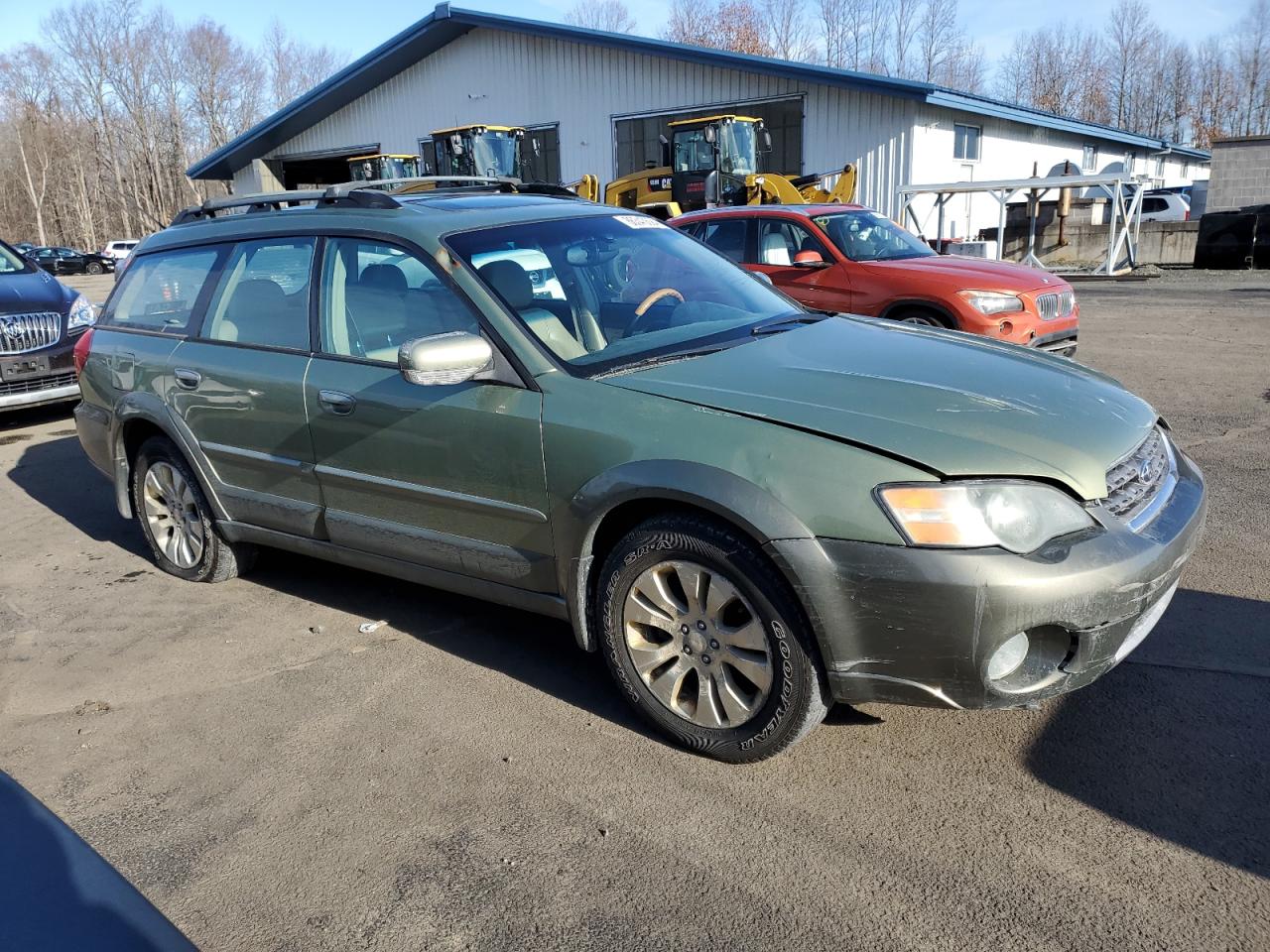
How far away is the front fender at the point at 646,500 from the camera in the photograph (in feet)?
9.03

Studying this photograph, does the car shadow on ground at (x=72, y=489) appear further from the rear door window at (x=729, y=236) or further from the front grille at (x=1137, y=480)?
the rear door window at (x=729, y=236)

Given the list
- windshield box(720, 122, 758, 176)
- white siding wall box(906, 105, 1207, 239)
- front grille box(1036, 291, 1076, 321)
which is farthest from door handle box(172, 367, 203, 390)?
white siding wall box(906, 105, 1207, 239)

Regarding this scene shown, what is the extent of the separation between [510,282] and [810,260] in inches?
245

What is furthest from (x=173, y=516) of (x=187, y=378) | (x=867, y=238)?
(x=867, y=238)

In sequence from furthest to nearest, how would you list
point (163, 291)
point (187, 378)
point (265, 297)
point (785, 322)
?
point (163, 291) < point (187, 378) < point (265, 297) < point (785, 322)

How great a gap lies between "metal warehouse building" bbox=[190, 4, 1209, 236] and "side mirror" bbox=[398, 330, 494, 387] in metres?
22.5

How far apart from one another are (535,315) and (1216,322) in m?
12.5

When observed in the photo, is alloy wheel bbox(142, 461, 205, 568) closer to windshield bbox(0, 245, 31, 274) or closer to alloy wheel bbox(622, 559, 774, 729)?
alloy wheel bbox(622, 559, 774, 729)

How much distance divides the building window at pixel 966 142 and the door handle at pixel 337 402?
25551 millimetres

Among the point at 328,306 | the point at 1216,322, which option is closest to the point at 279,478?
the point at 328,306

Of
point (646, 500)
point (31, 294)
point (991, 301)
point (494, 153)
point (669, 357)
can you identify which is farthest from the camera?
point (494, 153)

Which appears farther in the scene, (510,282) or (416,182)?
(416,182)

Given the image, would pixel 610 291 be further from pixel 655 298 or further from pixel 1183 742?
pixel 1183 742

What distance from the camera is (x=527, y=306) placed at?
11.5 feet
